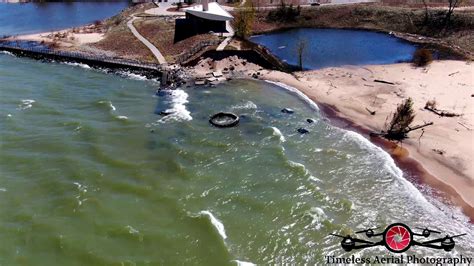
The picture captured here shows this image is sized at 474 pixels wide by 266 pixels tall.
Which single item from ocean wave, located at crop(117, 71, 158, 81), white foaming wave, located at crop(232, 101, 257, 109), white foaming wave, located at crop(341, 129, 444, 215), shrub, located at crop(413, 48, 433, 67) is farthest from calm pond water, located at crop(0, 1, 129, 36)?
white foaming wave, located at crop(341, 129, 444, 215)

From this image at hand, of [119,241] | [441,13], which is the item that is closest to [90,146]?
[119,241]

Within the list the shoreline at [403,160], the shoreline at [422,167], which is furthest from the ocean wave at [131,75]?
the shoreline at [422,167]

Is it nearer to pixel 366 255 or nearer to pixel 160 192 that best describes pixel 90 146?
pixel 160 192

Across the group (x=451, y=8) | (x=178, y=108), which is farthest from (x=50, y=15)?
(x=451, y=8)

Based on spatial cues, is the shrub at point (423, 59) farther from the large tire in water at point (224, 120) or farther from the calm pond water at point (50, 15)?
the calm pond water at point (50, 15)

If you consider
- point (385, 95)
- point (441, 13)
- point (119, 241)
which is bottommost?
point (119, 241)

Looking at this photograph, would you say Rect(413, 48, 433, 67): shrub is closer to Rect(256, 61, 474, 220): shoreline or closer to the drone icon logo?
Rect(256, 61, 474, 220): shoreline

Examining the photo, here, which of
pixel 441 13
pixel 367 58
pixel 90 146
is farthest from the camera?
pixel 441 13

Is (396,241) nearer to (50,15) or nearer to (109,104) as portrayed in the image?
(109,104)
